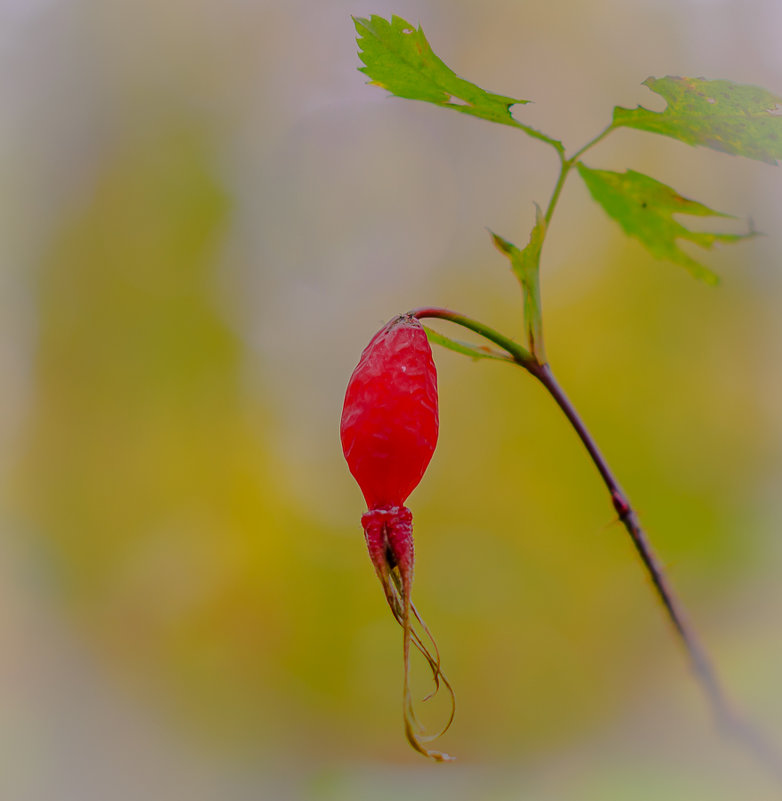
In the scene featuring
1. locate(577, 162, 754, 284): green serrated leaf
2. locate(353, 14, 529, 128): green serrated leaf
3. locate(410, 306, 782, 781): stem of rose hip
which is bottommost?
locate(410, 306, 782, 781): stem of rose hip

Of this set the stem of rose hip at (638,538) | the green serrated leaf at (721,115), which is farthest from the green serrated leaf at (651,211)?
the stem of rose hip at (638,538)

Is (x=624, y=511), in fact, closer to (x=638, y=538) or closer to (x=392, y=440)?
(x=638, y=538)

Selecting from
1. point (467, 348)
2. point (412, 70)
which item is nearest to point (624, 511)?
point (467, 348)

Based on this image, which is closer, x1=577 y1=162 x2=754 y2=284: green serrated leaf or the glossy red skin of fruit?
the glossy red skin of fruit

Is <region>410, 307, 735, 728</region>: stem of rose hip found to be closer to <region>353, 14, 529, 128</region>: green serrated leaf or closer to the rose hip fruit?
the rose hip fruit

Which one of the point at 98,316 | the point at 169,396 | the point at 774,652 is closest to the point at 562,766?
the point at 774,652

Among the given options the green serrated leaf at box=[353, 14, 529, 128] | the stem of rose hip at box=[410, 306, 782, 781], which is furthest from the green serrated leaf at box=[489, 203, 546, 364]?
the green serrated leaf at box=[353, 14, 529, 128]

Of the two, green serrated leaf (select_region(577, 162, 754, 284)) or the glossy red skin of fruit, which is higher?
green serrated leaf (select_region(577, 162, 754, 284))
